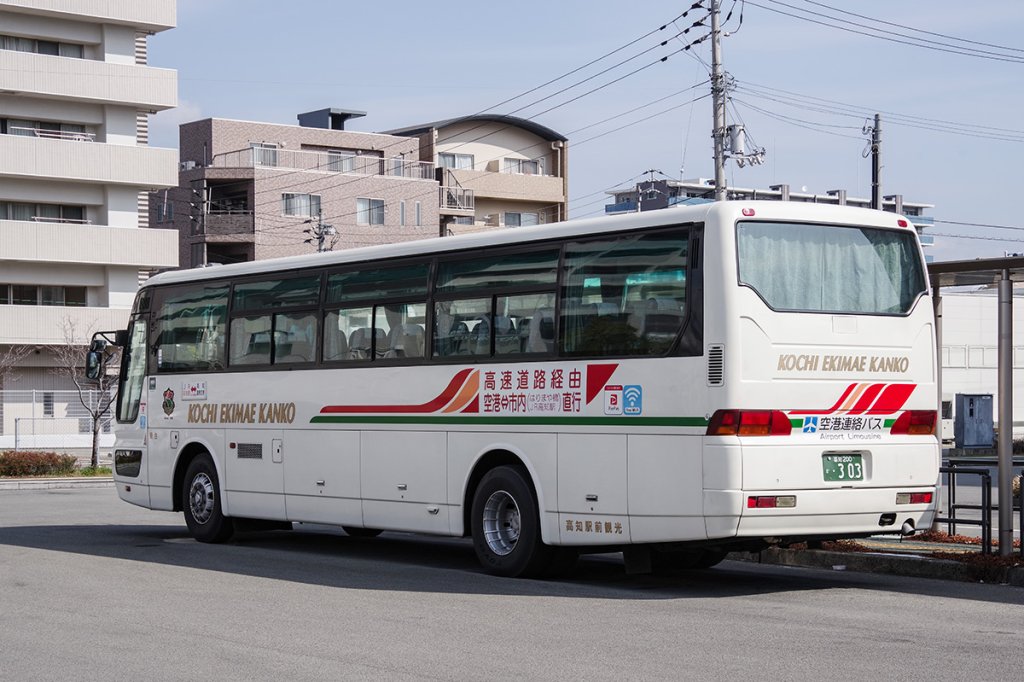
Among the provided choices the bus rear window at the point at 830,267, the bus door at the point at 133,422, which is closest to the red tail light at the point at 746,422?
the bus rear window at the point at 830,267

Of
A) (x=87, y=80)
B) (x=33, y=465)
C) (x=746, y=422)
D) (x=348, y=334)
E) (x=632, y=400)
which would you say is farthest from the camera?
(x=87, y=80)

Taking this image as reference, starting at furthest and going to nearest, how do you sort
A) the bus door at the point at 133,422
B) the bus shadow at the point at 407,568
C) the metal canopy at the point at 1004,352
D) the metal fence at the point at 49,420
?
the metal fence at the point at 49,420 → the bus door at the point at 133,422 → the metal canopy at the point at 1004,352 → the bus shadow at the point at 407,568

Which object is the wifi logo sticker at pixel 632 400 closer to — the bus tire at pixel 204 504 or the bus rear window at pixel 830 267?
the bus rear window at pixel 830 267

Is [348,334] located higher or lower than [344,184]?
lower

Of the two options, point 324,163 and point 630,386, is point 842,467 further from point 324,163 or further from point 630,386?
point 324,163

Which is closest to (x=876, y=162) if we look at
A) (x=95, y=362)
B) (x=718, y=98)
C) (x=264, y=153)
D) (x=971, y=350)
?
(x=718, y=98)

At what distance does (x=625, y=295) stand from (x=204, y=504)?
7.79 metres

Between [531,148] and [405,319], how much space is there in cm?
7114

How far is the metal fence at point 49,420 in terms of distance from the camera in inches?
2167

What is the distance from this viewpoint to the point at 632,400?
12.6 metres

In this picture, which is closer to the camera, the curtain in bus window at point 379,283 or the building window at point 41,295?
the curtain in bus window at point 379,283

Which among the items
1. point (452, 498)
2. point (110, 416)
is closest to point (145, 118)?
point (110, 416)

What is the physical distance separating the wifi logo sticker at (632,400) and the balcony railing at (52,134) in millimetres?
50714

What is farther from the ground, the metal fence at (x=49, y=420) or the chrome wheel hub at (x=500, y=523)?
the chrome wheel hub at (x=500, y=523)
